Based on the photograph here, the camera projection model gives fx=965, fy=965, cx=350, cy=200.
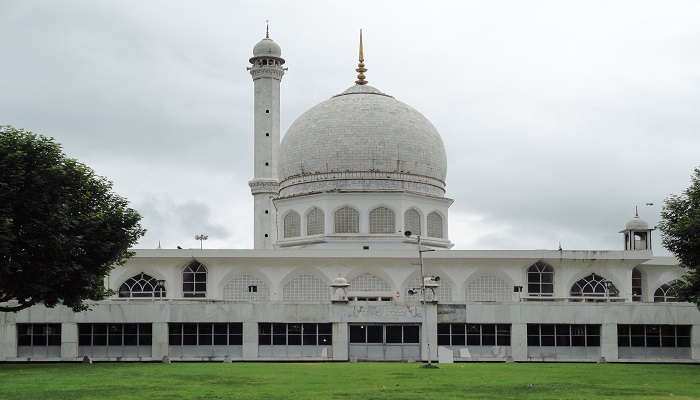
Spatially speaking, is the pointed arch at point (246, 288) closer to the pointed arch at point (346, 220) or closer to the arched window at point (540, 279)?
the pointed arch at point (346, 220)

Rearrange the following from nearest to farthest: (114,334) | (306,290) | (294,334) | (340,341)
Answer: (340,341), (294,334), (114,334), (306,290)

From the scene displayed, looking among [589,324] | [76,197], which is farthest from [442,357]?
[76,197]

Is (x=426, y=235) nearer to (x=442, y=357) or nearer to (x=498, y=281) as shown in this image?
(x=498, y=281)

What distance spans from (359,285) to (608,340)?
16549 millimetres

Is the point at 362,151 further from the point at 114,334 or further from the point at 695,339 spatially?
the point at 695,339

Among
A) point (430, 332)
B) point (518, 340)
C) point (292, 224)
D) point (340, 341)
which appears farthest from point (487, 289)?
point (292, 224)

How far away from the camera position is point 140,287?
63250 millimetres

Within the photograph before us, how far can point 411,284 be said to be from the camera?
2474 inches

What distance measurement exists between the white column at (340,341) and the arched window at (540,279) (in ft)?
51.9

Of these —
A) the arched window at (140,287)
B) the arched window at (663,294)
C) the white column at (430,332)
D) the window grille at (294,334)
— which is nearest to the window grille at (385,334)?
the white column at (430,332)

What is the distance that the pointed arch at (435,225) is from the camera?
67.8 m

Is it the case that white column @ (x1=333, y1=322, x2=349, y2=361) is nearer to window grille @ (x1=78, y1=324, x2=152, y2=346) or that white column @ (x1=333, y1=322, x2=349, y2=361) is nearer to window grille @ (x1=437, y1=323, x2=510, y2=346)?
window grille @ (x1=437, y1=323, x2=510, y2=346)

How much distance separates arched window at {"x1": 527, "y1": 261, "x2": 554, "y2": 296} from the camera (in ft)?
207

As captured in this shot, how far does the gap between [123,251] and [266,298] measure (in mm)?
17675
